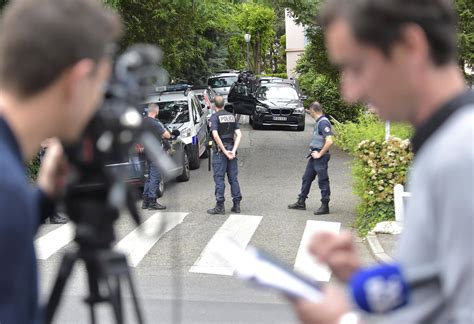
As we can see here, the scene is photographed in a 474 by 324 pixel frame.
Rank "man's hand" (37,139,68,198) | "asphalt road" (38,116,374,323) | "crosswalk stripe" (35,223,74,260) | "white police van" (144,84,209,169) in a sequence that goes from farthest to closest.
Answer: "white police van" (144,84,209,169)
"crosswalk stripe" (35,223,74,260)
"asphalt road" (38,116,374,323)
"man's hand" (37,139,68,198)

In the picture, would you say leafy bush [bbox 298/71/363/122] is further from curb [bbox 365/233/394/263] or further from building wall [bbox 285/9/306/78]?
building wall [bbox 285/9/306/78]

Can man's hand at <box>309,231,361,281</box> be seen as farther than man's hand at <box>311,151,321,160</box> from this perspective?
No

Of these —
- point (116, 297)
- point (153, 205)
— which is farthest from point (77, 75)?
point (153, 205)

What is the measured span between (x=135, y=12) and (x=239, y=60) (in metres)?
39.9

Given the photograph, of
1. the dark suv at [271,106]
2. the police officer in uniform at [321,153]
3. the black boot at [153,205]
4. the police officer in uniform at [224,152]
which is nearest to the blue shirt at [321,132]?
the police officer in uniform at [321,153]

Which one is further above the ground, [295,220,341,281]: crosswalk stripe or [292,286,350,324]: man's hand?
[292,286,350,324]: man's hand

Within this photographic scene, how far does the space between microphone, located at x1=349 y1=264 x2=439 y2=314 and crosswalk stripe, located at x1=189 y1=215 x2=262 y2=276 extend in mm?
6006

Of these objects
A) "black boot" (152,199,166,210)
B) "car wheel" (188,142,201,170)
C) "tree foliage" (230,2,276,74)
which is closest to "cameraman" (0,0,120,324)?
"black boot" (152,199,166,210)

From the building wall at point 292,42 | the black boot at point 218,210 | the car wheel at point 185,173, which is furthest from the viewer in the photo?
the building wall at point 292,42

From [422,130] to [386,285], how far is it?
0.35 meters

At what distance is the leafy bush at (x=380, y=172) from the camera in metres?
10.1

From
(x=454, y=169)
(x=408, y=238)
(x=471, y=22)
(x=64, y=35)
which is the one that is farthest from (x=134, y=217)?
(x=471, y=22)

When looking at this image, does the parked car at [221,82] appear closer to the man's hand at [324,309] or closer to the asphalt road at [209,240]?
the asphalt road at [209,240]

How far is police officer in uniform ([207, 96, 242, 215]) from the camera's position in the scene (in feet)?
39.0
